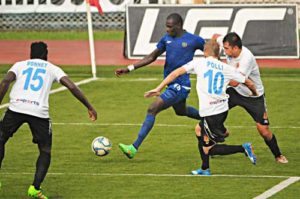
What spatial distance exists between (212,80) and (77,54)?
17.9 metres

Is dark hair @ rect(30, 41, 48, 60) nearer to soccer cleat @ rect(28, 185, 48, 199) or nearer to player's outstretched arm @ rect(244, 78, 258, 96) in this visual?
soccer cleat @ rect(28, 185, 48, 199)

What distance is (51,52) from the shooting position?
3422 centimetres

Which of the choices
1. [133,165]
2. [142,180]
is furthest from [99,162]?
[142,180]

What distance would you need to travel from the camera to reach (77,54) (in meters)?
33.8

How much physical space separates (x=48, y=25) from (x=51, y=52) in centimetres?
570

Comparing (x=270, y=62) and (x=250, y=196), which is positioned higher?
(x=250, y=196)

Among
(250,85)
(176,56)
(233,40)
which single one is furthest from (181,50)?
(250,85)

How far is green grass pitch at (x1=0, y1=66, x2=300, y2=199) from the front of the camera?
15.8 meters

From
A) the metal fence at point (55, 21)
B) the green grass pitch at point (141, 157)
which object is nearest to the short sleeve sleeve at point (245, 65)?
the green grass pitch at point (141, 157)

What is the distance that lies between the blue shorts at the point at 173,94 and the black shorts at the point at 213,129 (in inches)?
72.4

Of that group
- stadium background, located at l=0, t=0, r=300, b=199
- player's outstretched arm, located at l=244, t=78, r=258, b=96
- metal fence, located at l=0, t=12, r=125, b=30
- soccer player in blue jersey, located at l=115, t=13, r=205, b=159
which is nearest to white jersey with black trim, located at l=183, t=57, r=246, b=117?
player's outstretched arm, located at l=244, t=78, r=258, b=96

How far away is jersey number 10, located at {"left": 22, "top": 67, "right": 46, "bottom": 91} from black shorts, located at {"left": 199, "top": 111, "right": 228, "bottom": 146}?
2.69 m

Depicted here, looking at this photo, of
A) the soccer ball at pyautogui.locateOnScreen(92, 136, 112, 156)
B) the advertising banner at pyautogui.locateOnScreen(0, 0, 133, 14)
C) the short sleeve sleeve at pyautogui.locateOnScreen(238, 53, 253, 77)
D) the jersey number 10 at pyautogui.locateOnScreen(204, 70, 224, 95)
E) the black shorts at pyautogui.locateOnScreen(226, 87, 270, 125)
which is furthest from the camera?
the advertising banner at pyautogui.locateOnScreen(0, 0, 133, 14)

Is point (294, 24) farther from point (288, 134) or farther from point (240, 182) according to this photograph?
point (240, 182)
